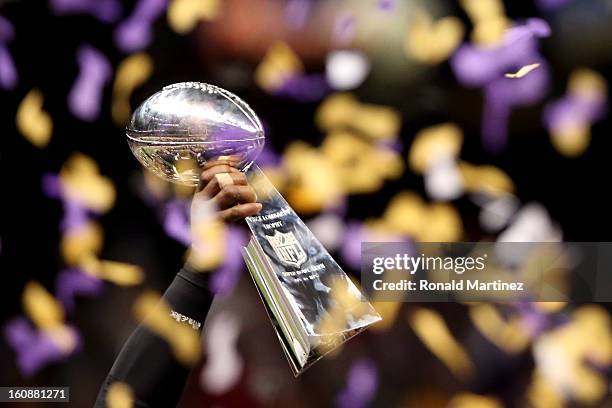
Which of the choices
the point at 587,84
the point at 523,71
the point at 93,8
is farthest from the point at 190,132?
the point at 587,84

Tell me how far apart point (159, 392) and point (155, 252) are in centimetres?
36

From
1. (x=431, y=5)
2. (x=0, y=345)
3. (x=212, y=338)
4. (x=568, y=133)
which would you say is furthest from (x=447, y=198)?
(x=0, y=345)

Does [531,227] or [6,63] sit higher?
[6,63]

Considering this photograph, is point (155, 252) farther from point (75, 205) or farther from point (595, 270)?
point (595, 270)

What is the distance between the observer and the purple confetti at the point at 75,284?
1406mm

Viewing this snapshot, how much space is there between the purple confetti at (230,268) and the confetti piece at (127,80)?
33 centimetres

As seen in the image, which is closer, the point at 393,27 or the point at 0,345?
the point at 393,27

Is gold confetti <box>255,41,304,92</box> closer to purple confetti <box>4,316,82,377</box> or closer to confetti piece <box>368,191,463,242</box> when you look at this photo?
confetti piece <box>368,191,463,242</box>

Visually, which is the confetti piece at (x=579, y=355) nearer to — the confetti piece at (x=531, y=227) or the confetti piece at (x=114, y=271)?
the confetti piece at (x=531, y=227)

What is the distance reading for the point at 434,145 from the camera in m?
1.35

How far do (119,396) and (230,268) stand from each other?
35 cm

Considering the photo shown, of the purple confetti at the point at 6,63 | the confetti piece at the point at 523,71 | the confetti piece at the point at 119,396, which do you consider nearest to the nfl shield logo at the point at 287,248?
the confetti piece at the point at 119,396

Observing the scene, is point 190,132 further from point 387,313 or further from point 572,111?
point 572,111

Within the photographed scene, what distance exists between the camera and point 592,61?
1.31m
